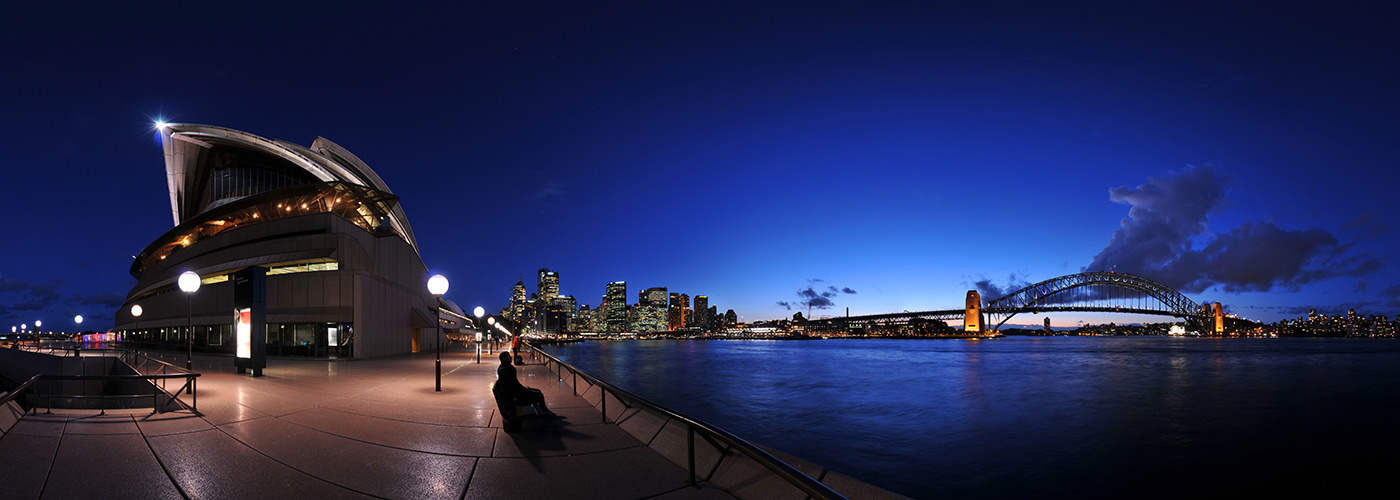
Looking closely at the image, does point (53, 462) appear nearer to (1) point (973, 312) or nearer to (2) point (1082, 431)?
(2) point (1082, 431)

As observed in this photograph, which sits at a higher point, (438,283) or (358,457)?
(438,283)

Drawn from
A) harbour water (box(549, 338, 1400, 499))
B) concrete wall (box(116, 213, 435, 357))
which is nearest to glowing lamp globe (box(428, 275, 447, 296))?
harbour water (box(549, 338, 1400, 499))

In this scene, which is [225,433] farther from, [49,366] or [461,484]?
[49,366]

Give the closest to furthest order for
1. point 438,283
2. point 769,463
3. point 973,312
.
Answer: point 769,463, point 438,283, point 973,312

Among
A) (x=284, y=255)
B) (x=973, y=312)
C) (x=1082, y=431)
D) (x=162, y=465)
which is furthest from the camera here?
(x=973, y=312)

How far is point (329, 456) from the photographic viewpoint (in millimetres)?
8016

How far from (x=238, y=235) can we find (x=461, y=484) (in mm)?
43287

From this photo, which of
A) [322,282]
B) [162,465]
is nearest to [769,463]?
[162,465]

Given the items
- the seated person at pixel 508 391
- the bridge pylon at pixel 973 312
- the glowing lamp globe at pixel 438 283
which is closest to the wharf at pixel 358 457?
the seated person at pixel 508 391

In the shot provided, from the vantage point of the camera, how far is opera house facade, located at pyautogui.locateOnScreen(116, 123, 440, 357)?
112 feet

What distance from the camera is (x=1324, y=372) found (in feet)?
173

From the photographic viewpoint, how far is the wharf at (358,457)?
6.55 metres

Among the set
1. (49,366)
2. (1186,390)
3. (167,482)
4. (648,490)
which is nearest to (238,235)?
(49,366)

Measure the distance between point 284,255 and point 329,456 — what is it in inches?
1316
